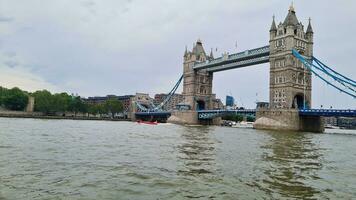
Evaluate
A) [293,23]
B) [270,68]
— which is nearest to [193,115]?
[270,68]

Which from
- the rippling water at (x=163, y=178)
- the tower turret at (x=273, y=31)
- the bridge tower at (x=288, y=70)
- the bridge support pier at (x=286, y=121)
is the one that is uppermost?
the tower turret at (x=273, y=31)

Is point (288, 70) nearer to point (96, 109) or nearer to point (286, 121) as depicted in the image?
point (286, 121)

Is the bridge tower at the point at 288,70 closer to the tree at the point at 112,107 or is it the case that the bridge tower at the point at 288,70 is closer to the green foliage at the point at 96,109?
the tree at the point at 112,107

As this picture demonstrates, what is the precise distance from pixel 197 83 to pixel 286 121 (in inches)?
Answer: 2105

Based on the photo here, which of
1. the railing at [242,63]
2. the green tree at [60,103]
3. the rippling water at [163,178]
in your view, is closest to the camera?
the rippling water at [163,178]

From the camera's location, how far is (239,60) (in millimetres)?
101250

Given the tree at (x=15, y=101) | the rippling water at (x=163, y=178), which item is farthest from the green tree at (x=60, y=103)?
the rippling water at (x=163, y=178)

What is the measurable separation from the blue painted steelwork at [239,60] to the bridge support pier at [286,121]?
20.2 m

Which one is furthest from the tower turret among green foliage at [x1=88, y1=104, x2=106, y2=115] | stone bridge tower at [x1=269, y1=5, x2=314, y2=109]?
green foliage at [x1=88, y1=104, x2=106, y2=115]

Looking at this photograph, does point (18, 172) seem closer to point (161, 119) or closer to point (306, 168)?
point (306, 168)

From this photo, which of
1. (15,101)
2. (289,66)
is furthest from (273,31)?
(15,101)

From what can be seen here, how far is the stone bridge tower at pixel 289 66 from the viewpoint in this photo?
8262cm

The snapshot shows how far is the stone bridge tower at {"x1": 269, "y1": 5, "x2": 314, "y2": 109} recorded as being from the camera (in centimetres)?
8262

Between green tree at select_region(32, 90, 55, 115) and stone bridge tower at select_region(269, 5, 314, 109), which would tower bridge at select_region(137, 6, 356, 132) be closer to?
stone bridge tower at select_region(269, 5, 314, 109)
